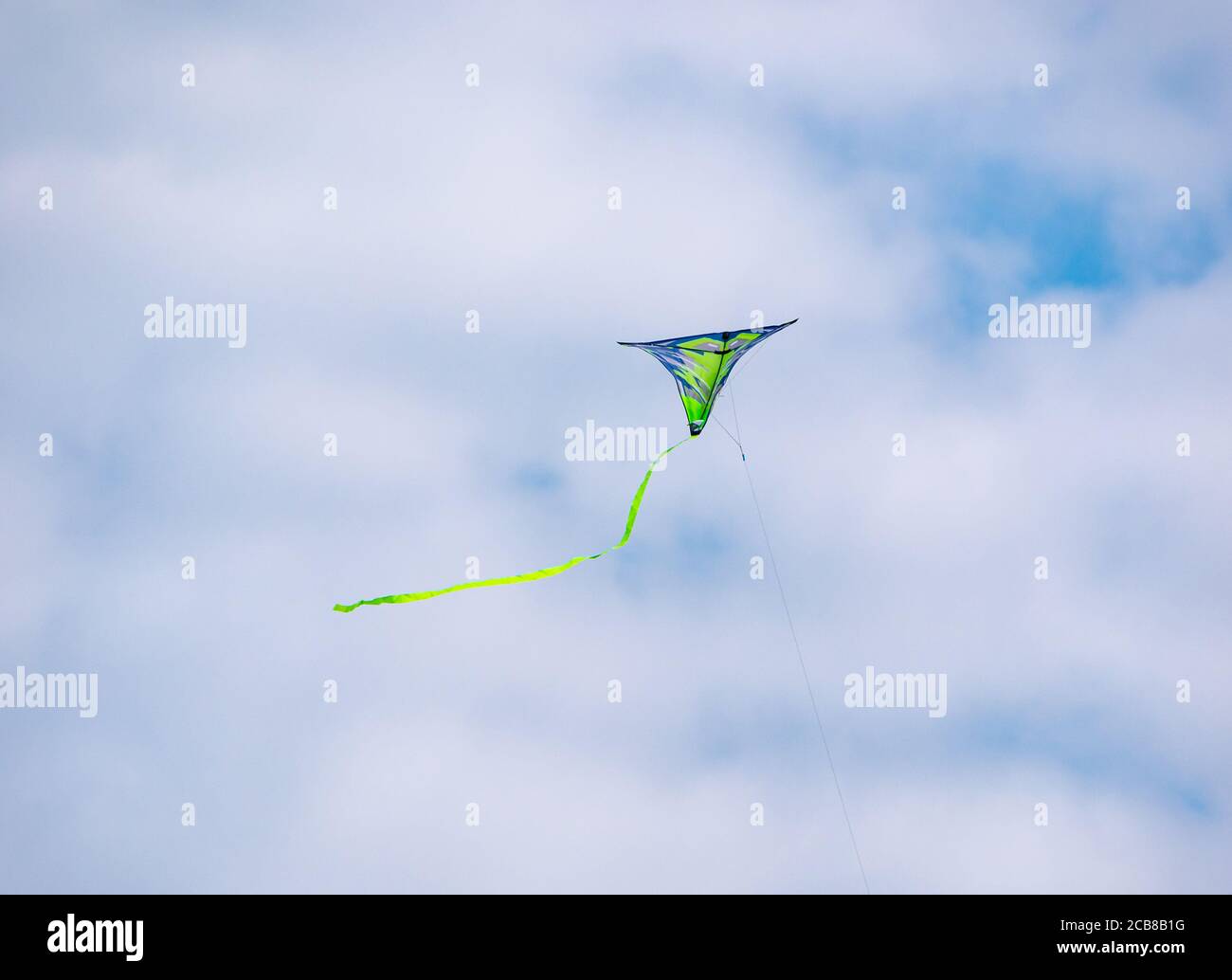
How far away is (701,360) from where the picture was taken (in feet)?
57.8

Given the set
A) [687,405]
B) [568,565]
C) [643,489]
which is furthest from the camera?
[687,405]

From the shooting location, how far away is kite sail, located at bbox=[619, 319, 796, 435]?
665 inches

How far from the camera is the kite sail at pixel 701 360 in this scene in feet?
55.4

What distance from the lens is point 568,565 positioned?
45.6 feet
